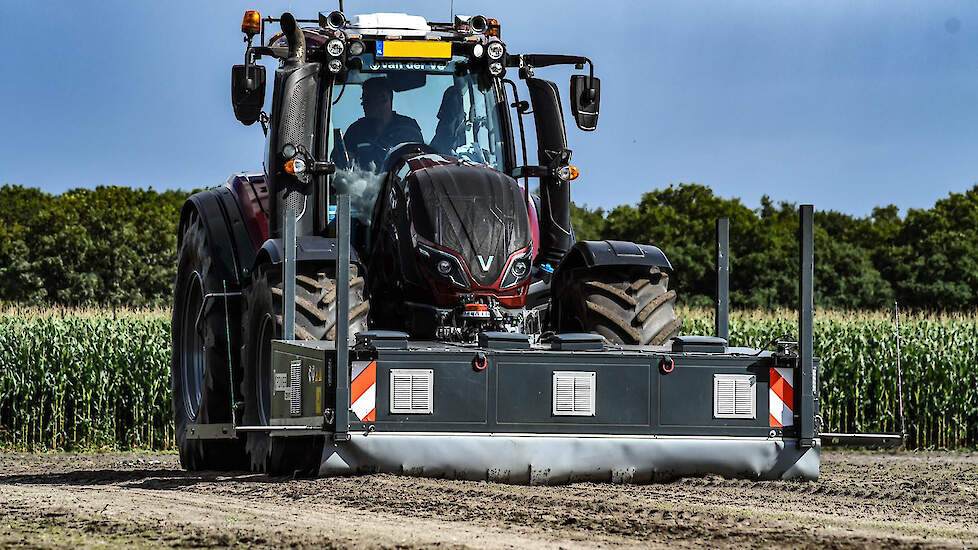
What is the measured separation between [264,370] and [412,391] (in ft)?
5.27

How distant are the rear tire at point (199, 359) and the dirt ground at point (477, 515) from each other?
0.92 metres

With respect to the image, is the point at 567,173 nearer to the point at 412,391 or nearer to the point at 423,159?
the point at 423,159

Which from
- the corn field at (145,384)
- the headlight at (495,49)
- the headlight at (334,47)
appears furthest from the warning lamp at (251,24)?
the corn field at (145,384)

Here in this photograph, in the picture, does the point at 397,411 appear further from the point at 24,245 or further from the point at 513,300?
the point at 24,245

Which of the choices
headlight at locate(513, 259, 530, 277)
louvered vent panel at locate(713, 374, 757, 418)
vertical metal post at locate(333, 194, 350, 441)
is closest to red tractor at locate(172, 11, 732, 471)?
headlight at locate(513, 259, 530, 277)

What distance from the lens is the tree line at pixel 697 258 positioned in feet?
174

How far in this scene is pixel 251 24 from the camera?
9.68m

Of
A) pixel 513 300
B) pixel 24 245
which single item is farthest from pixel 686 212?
pixel 513 300

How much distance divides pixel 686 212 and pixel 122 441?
49040 millimetres

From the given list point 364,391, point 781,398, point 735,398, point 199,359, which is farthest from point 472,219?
point 199,359

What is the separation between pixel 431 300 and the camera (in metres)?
8.43

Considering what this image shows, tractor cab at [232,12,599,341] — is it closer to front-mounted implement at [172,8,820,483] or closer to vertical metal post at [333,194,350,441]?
front-mounted implement at [172,8,820,483]

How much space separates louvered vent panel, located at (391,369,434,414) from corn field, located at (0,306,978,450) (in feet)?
42.9

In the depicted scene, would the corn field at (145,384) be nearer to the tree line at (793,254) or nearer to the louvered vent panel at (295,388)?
the louvered vent panel at (295,388)
